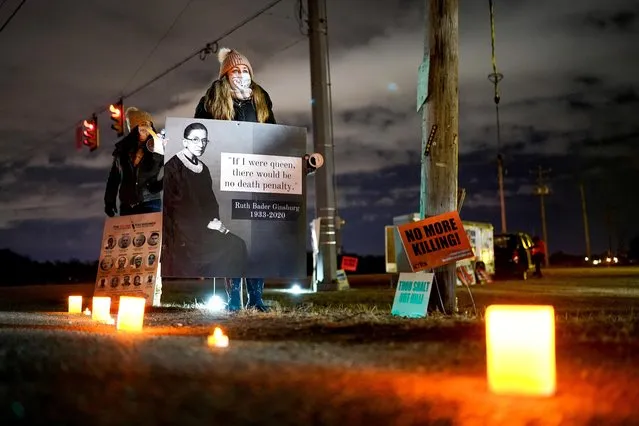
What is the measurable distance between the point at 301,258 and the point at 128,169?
3394 mm

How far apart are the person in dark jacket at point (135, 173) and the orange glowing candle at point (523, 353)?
7710mm

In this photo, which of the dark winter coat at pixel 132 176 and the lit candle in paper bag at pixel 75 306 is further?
the dark winter coat at pixel 132 176

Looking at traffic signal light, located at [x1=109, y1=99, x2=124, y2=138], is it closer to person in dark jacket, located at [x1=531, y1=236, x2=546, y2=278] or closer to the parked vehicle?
the parked vehicle

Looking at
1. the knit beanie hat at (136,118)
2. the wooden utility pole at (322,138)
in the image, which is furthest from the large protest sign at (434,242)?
the wooden utility pole at (322,138)

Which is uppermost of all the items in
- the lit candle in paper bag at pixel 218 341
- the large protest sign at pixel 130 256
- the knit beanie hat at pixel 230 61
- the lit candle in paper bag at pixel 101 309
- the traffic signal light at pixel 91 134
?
the traffic signal light at pixel 91 134

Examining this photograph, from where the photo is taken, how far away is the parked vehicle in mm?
28011

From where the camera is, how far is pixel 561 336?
6.48m

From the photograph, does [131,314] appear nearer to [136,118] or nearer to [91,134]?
[136,118]

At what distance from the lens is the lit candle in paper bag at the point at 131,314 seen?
729 centimetres

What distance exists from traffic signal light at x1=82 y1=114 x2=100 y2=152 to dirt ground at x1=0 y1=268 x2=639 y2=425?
68.1 ft

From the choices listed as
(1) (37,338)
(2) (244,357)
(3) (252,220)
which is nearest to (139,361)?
(2) (244,357)

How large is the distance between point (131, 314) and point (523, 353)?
4.53 meters

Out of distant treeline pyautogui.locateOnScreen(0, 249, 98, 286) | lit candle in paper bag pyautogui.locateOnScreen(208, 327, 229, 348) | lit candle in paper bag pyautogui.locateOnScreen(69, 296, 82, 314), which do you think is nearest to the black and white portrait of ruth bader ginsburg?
lit candle in paper bag pyautogui.locateOnScreen(69, 296, 82, 314)

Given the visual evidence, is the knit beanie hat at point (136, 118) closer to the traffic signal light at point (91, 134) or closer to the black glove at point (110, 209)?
the black glove at point (110, 209)
